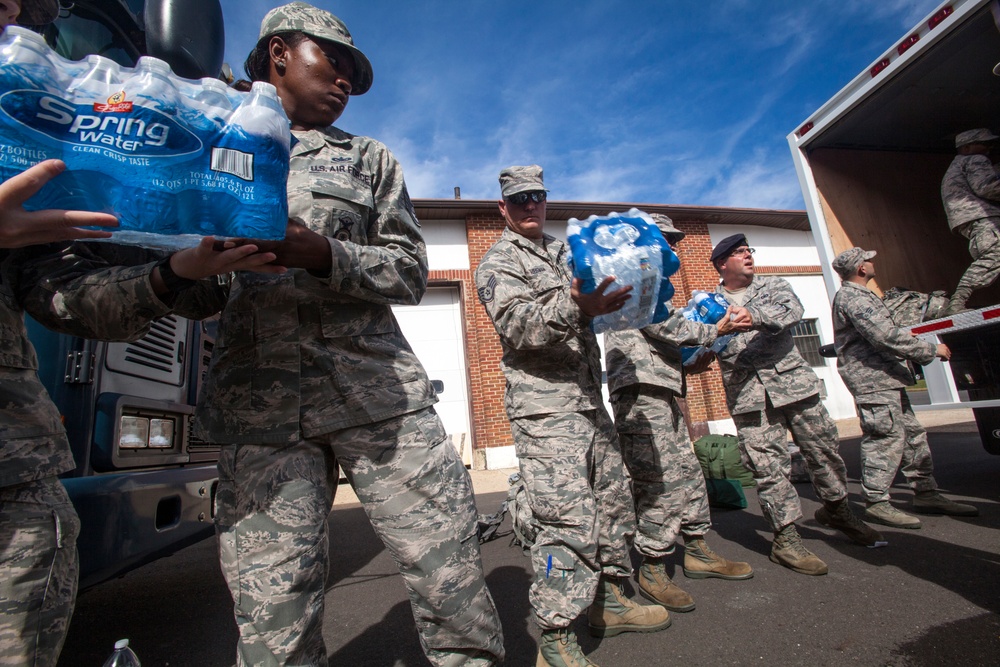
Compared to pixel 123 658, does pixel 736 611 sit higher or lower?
lower

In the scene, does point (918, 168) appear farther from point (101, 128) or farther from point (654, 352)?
point (101, 128)

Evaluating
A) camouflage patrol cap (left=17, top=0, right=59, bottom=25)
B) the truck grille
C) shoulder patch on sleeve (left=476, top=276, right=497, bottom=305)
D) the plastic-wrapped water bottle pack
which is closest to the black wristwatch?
camouflage patrol cap (left=17, top=0, right=59, bottom=25)

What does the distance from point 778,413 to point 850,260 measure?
1.49 m

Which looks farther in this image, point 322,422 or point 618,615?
point 618,615

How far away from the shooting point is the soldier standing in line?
1935 mm

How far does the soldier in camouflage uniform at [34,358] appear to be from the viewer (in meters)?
0.94

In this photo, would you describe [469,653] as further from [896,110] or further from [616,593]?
[896,110]

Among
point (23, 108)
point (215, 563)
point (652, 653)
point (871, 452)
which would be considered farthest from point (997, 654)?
point (215, 563)

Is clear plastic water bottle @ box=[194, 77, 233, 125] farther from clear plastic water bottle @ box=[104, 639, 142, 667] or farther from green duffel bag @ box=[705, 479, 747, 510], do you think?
green duffel bag @ box=[705, 479, 747, 510]

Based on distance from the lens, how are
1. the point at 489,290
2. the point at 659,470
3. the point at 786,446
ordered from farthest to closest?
1. the point at 786,446
2. the point at 659,470
3. the point at 489,290

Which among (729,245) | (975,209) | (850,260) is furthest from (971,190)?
(729,245)

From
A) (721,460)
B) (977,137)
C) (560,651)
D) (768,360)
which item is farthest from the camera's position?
(721,460)

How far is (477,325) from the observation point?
10.1m

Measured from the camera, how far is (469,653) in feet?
4.20
